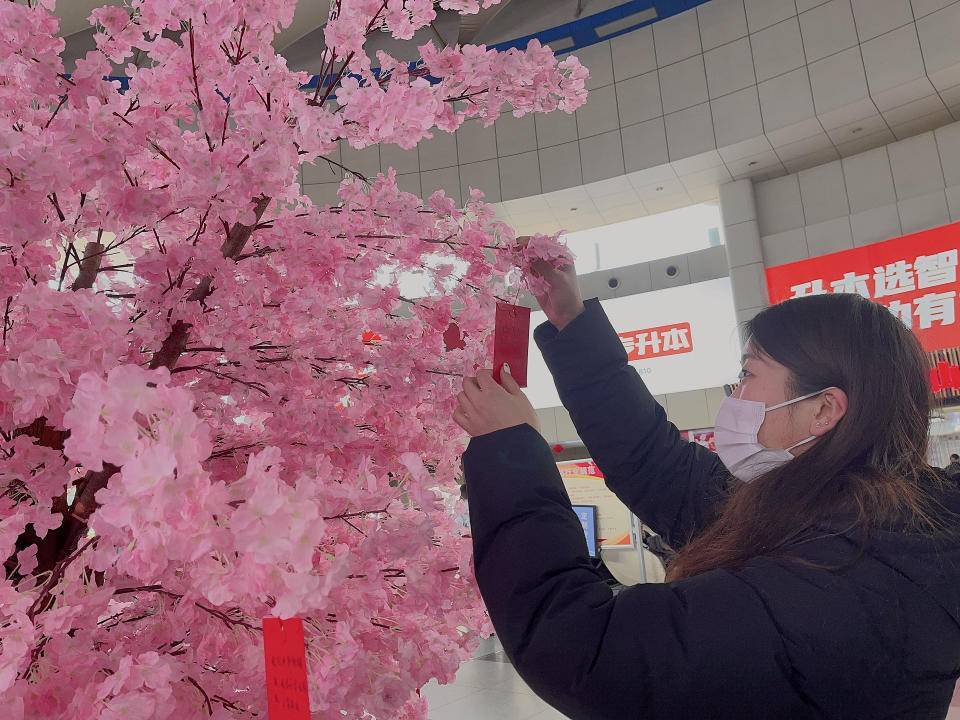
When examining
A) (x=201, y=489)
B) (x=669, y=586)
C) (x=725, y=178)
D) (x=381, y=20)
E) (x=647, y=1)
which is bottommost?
(x=669, y=586)

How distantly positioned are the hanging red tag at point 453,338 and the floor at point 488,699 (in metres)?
2.94

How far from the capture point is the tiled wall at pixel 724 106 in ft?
22.6

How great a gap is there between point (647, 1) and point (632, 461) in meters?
8.02

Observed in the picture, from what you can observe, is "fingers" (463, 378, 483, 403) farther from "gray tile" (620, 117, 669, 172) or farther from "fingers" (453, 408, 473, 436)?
"gray tile" (620, 117, 669, 172)

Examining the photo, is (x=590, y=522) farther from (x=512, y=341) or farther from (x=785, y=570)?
(x=785, y=570)

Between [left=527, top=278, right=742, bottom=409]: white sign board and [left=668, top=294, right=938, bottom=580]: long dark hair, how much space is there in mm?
6882

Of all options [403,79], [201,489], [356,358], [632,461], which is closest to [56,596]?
[201,489]

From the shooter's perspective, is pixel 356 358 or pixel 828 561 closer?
pixel 828 561

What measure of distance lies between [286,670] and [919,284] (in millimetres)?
7674

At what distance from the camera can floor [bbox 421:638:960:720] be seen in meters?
4.15

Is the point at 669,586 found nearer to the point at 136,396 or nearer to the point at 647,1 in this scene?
the point at 136,396

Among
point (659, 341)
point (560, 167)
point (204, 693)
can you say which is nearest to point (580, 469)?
point (659, 341)

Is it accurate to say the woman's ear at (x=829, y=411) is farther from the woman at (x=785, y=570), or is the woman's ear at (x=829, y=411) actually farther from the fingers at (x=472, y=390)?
the fingers at (x=472, y=390)

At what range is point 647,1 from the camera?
311 inches
